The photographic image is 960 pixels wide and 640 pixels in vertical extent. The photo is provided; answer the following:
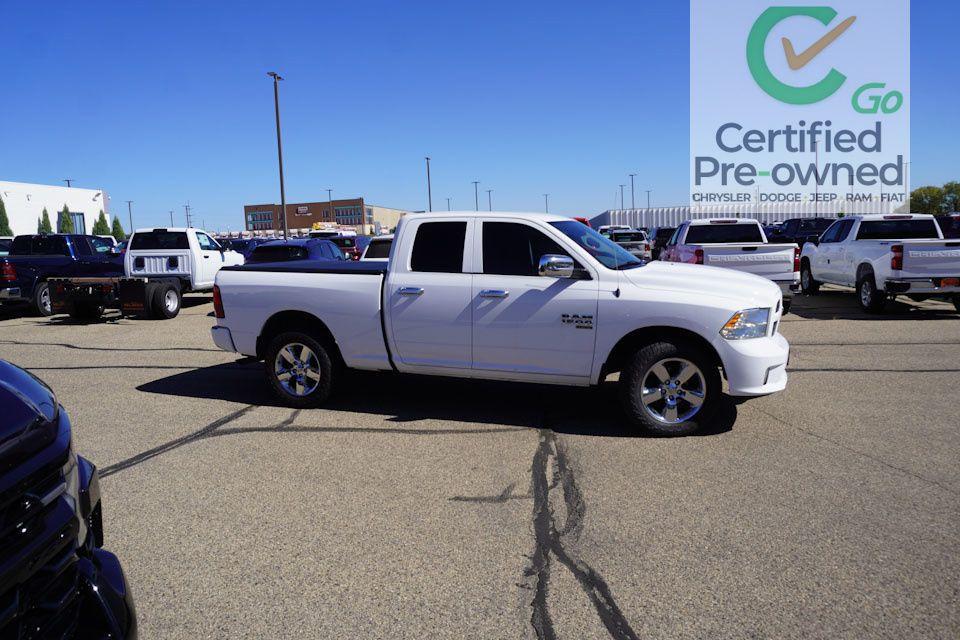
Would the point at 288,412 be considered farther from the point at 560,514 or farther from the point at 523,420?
the point at 560,514

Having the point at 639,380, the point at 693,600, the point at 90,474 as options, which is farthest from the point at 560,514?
the point at 90,474

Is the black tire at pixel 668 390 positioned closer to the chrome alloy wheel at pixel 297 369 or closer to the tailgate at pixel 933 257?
the chrome alloy wheel at pixel 297 369

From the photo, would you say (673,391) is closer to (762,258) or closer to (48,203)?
(762,258)

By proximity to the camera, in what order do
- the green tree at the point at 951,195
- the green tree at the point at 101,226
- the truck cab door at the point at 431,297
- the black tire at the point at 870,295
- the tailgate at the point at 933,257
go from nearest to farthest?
the truck cab door at the point at 431,297 < the tailgate at the point at 933,257 < the black tire at the point at 870,295 < the green tree at the point at 101,226 < the green tree at the point at 951,195

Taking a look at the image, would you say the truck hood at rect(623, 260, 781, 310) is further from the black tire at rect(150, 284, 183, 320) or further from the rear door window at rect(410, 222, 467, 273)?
the black tire at rect(150, 284, 183, 320)

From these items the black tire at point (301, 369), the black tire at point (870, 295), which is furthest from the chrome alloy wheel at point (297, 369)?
the black tire at point (870, 295)

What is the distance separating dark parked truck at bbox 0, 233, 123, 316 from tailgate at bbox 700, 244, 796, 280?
12.5m

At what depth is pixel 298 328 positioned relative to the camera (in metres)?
6.96

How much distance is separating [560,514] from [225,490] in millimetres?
2272

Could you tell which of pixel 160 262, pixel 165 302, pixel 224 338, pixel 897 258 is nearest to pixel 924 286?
pixel 897 258

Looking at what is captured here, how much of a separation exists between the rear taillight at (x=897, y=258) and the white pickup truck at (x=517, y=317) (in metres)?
7.70

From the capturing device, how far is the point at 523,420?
633 cm

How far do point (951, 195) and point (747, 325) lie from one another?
119m

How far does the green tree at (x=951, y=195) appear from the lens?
99250mm
